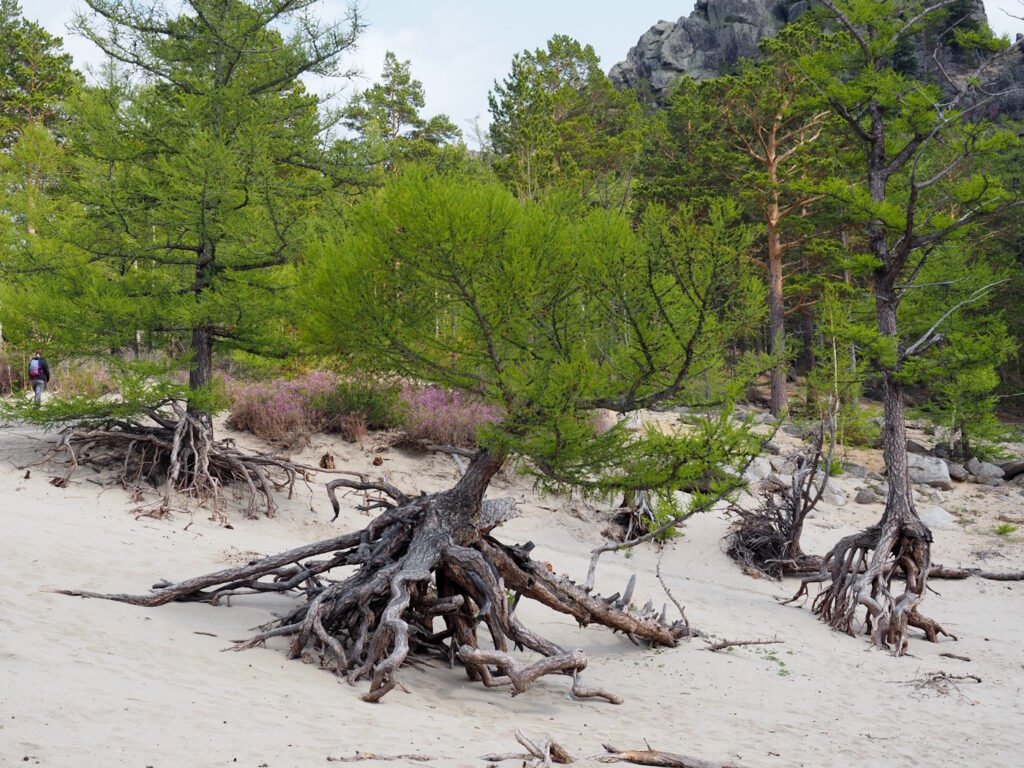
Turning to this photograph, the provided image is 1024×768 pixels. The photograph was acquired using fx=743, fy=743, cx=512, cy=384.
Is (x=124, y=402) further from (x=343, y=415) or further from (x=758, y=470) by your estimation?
(x=758, y=470)

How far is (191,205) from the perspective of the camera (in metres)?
10.3

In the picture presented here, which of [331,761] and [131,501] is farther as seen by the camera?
[131,501]

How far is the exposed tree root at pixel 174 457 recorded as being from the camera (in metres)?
10.9

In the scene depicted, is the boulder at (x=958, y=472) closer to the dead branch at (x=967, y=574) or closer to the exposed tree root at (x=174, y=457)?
the dead branch at (x=967, y=574)

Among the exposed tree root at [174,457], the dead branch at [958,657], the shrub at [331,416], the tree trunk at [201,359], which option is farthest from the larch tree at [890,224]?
Answer: the tree trunk at [201,359]

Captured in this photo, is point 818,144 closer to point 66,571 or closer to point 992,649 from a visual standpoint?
point 992,649

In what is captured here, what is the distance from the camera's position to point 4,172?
76.9 ft

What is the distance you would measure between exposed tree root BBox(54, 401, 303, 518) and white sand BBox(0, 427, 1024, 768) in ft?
1.40

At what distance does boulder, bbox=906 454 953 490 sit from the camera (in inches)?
728

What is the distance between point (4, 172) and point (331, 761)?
26377 millimetres

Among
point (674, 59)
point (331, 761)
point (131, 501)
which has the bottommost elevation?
point (131, 501)

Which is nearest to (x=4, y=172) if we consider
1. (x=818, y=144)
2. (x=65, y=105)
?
(x=65, y=105)

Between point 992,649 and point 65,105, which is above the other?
point 65,105

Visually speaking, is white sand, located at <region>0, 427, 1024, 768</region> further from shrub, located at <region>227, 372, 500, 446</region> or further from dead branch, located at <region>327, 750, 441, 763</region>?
shrub, located at <region>227, 372, 500, 446</region>
